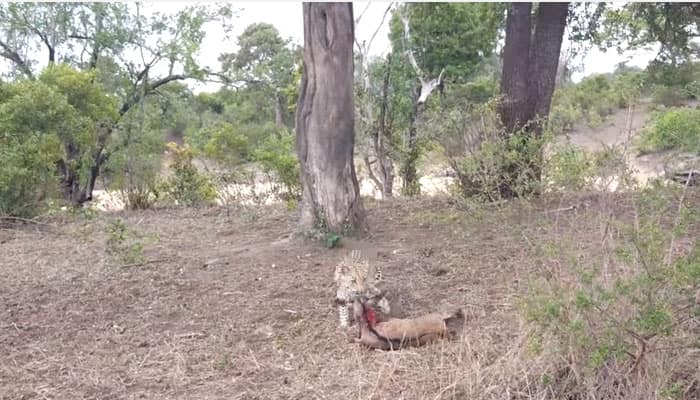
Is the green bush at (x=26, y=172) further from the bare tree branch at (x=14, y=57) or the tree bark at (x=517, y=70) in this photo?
the tree bark at (x=517, y=70)

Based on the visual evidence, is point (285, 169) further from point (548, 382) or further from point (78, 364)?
point (548, 382)

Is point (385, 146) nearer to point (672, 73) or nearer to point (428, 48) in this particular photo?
point (672, 73)

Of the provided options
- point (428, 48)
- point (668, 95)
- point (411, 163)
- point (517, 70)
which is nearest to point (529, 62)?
point (517, 70)

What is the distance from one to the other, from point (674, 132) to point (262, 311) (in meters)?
2.26

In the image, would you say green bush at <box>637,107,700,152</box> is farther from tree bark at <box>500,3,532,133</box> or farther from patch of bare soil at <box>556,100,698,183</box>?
tree bark at <box>500,3,532,133</box>

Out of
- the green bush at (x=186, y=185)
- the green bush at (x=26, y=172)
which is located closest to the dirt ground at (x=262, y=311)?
the green bush at (x=26, y=172)

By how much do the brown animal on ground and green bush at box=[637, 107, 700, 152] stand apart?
1.33 metres

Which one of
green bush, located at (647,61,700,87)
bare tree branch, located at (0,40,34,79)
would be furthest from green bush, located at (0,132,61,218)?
green bush, located at (647,61,700,87)

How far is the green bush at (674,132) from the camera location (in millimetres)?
2961

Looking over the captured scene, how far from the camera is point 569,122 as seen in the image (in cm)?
566

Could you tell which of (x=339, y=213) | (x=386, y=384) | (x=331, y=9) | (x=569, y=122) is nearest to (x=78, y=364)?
(x=386, y=384)

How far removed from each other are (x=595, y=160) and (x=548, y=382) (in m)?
1.74

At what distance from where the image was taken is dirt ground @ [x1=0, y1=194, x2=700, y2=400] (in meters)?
2.54

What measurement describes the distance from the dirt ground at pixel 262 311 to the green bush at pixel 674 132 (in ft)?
1.33
